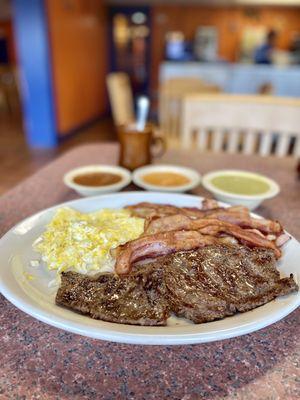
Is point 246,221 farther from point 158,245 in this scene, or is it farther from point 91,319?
point 91,319

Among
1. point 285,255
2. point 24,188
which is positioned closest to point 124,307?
point 285,255

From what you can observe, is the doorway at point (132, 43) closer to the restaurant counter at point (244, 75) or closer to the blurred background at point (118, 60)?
the blurred background at point (118, 60)

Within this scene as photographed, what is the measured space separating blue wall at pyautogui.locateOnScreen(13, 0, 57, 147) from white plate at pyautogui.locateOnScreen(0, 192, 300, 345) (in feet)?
17.1

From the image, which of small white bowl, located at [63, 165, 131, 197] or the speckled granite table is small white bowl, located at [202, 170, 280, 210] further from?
the speckled granite table

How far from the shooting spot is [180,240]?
85 cm

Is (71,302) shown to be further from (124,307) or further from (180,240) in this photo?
(180,240)

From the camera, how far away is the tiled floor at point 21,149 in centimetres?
460

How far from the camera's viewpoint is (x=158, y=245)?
84 cm

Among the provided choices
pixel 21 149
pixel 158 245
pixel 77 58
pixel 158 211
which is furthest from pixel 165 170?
pixel 77 58

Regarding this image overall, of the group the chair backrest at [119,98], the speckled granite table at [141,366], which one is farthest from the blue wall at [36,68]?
the speckled granite table at [141,366]

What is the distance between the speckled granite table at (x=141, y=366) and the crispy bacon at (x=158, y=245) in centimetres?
19

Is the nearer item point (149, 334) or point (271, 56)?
point (149, 334)

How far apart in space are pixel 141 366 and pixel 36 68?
5712mm

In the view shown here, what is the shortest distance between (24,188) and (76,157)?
17.7 inches
